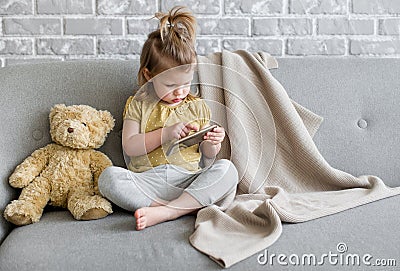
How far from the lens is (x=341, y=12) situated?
2.46 metres

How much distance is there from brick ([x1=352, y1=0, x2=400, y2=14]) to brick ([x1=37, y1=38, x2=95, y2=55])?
41.5 inches

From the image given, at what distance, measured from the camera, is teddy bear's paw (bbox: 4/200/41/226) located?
168 centimetres

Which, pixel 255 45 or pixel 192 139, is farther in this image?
pixel 255 45

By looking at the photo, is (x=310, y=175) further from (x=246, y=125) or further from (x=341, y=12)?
(x=341, y=12)

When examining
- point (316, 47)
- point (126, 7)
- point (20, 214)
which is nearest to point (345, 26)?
point (316, 47)

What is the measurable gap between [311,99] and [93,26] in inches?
35.2

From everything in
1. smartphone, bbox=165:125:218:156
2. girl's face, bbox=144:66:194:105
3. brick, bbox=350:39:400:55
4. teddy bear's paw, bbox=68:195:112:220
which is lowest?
teddy bear's paw, bbox=68:195:112:220

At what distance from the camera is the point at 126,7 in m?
2.41

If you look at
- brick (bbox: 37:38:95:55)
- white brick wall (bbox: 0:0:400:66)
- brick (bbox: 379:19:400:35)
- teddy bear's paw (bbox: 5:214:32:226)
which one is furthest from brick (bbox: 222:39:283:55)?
teddy bear's paw (bbox: 5:214:32:226)

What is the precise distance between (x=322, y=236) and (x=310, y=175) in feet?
1.56

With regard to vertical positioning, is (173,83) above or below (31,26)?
below

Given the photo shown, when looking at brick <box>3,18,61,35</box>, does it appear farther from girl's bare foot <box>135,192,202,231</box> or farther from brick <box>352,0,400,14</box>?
brick <box>352,0,400,14</box>

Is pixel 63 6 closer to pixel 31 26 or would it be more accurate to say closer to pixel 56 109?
pixel 31 26

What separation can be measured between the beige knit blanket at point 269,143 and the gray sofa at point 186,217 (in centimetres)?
8
